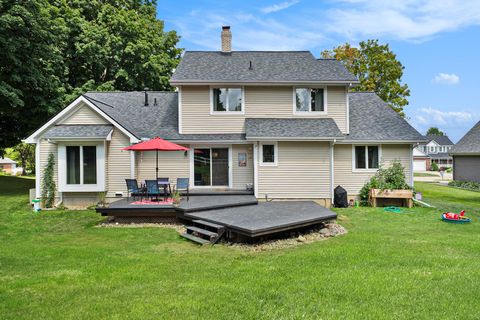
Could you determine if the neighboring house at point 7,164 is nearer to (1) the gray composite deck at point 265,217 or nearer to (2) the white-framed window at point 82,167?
(2) the white-framed window at point 82,167

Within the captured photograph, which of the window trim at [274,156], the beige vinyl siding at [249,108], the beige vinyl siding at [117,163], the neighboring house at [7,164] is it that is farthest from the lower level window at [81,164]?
the neighboring house at [7,164]

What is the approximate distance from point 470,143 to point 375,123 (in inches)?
851

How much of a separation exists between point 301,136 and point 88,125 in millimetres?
9492

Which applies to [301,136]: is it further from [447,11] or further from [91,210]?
[91,210]

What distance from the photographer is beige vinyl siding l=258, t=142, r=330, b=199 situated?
13739 mm

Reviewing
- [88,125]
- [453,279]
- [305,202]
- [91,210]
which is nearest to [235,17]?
[88,125]

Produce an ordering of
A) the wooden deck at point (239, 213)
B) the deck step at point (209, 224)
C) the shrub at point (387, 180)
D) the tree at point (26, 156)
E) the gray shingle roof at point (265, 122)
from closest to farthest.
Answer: the wooden deck at point (239, 213), the deck step at point (209, 224), the gray shingle roof at point (265, 122), the shrub at point (387, 180), the tree at point (26, 156)

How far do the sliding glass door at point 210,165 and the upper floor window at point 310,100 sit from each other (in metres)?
4.39

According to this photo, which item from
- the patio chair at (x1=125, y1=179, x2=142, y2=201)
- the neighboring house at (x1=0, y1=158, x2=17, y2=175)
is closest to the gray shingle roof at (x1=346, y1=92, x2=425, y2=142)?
the patio chair at (x1=125, y1=179, x2=142, y2=201)

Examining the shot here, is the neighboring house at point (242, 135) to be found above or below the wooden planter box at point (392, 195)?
above

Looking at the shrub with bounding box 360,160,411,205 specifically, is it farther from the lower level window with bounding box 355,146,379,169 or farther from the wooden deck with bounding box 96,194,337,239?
the wooden deck with bounding box 96,194,337,239

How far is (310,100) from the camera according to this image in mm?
15438

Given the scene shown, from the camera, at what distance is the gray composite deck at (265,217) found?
8.37 metres

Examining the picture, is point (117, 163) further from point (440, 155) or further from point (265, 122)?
point (440, 155)
